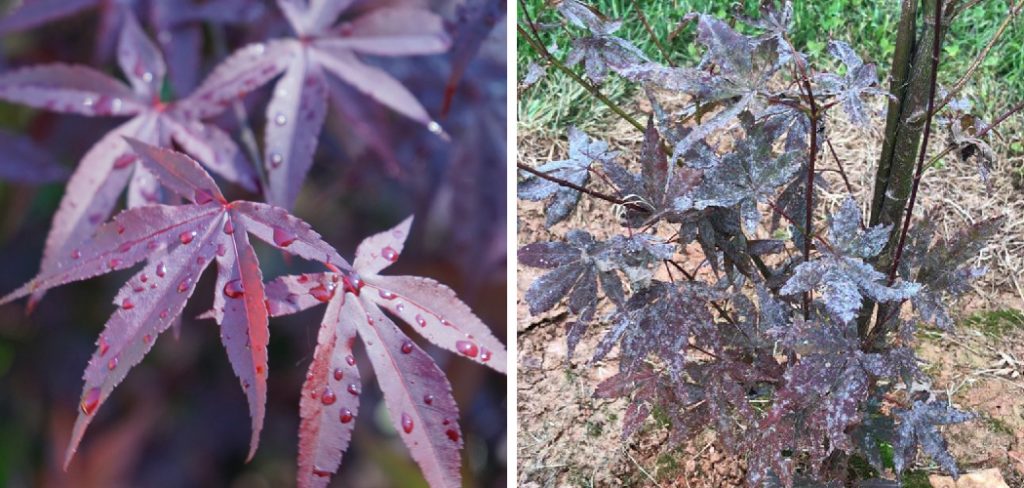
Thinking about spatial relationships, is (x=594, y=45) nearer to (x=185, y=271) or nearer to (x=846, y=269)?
(x=846, y=269)

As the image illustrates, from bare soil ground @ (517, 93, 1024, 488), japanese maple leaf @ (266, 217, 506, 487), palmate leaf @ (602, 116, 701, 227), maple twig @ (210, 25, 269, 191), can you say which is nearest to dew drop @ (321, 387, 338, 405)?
japanese maple leaf @ (266, 217, 506, 487)

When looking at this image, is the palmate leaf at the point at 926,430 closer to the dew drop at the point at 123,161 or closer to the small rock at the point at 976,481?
the small rock at the point at 976,481

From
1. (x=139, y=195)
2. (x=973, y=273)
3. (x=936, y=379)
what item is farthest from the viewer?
(x=936, y=379)

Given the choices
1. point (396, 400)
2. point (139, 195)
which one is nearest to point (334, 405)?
Result: point (396, 400)

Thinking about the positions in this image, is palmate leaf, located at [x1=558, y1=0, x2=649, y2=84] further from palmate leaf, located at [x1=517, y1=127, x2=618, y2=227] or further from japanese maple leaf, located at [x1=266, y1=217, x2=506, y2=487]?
japanese maple leaf, located at [x1=266, y1=217, x2=506, y2=487]

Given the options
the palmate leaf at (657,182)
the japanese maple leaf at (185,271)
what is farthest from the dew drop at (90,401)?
the palmate leaf at (657,182)

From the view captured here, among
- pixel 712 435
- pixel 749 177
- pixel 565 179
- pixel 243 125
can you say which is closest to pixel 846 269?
pixel 749 177

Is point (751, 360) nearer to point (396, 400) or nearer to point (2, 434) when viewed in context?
point (396, 400)
